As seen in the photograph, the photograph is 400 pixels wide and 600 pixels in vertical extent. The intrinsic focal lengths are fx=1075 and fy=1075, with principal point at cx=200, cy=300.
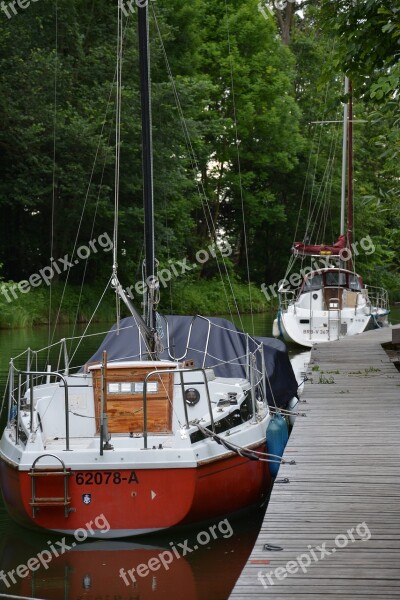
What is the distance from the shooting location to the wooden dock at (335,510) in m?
7.17

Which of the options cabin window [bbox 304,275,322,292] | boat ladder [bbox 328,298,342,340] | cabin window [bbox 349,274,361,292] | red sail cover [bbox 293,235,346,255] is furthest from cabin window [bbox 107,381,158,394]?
red sail cover [bbox 293,235,346,255]

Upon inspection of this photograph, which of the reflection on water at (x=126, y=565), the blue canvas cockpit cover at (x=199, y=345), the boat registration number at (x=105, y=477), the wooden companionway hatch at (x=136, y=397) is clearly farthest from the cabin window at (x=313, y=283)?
the boat registration number at (x=105, y=477)

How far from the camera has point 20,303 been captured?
4072 centimetres

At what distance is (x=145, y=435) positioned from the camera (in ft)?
35.4

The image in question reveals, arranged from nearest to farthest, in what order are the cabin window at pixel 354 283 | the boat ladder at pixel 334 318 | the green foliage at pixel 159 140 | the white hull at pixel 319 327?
the boat ladder at pixel 334 318 < the white hull at pixel 319 327 < the cabin window at pixel 354 283 < the green foliage at pixel 159 140

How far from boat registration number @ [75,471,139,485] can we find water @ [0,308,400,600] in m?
0.62

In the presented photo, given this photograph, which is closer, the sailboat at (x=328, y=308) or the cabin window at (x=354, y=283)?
the sailboat at (x=328, y=308)

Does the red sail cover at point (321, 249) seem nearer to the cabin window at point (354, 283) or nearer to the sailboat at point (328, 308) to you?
the sailboat at point (328, 308)

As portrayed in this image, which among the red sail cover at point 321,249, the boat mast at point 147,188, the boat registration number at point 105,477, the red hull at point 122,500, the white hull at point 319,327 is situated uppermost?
the boat mast at point 147,188

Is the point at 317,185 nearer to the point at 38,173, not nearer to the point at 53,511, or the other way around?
the point at 38,173

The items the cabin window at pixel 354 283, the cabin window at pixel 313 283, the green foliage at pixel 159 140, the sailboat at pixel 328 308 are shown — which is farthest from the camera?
the green foliage at pixel 159 140

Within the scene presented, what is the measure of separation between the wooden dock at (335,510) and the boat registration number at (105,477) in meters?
1.47

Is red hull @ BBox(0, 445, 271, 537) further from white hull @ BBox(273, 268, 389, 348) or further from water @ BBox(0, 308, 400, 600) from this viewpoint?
white hull @ BBox(273, 268, 389, 348)

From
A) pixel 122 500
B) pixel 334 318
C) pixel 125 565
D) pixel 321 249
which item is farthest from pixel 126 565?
pixel 321 249
